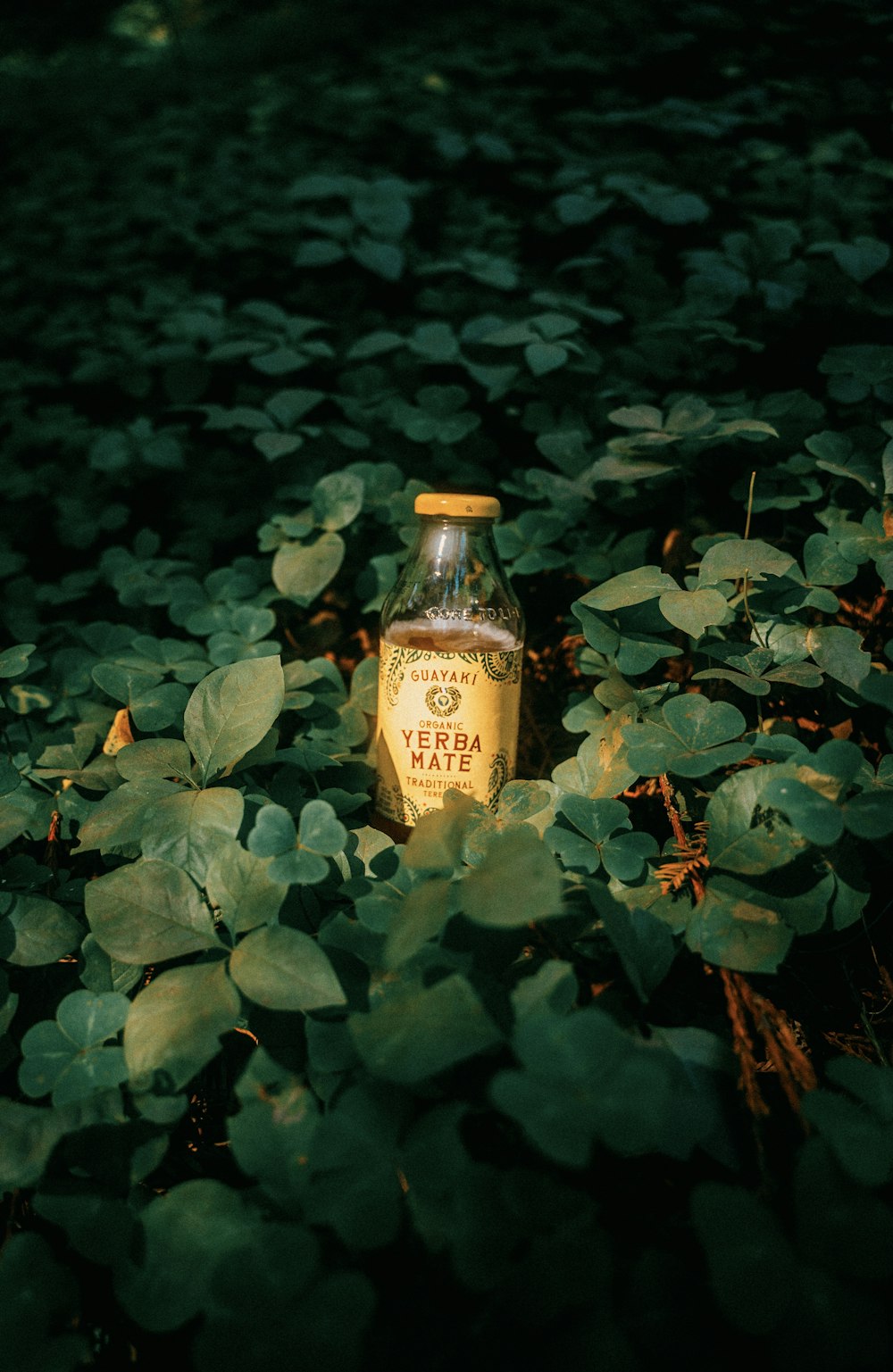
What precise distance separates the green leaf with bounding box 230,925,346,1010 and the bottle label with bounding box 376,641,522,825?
0.52 metres

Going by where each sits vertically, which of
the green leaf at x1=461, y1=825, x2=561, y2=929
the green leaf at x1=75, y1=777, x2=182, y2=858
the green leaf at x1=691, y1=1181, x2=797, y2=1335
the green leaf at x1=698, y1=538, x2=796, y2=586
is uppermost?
the green leaf at x1=698, y1=538, x2=796, y2=586

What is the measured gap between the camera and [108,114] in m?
4.09

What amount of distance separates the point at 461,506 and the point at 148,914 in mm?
850

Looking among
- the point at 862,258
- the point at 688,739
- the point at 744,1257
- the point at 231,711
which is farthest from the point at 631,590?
the point at 862,258

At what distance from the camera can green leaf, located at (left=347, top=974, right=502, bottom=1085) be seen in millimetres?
777

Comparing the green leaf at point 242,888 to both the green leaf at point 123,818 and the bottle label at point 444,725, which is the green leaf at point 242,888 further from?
the bottle label at point 444,725

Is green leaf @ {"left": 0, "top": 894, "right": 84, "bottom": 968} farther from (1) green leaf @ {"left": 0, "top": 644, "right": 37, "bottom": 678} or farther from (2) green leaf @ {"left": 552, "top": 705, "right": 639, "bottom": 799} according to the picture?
(2) green leaf @ {"left": 552, "top": 705, "right": 639, "bottom": 799}

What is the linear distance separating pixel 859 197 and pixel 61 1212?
119 inches

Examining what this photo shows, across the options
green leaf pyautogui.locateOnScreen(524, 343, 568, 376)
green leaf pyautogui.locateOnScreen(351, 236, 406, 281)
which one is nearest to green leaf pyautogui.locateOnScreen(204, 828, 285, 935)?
green leaf pyautogui.locateOnScreen(524, 343, 568, 376)

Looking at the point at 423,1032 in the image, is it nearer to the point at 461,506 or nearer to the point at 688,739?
the point at 688,739

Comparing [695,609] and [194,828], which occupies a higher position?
[695,609]

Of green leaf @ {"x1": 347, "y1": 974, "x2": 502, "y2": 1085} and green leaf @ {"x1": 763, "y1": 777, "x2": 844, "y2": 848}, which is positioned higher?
green leaf @ {"x1": 763, "y1": 777, "x2": 844, "y2": 848}

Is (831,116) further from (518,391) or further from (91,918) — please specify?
(91,918)

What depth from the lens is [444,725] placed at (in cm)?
142
